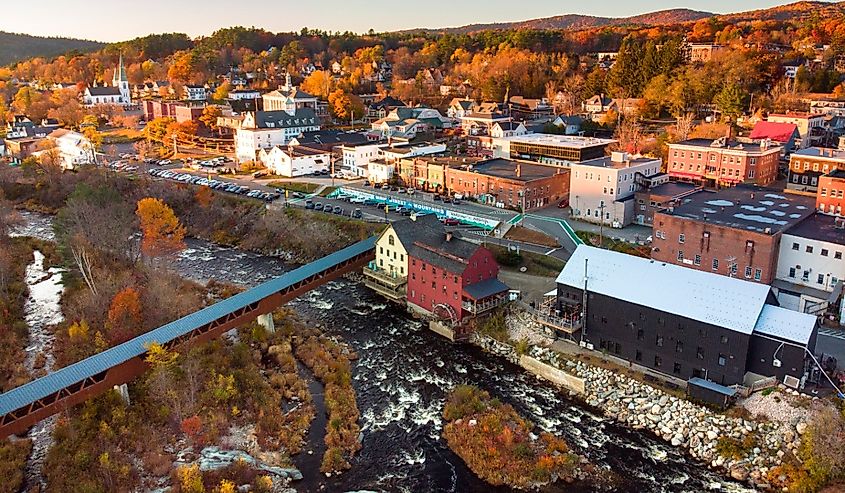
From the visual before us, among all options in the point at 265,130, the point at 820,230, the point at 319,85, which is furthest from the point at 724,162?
the point at 319,85

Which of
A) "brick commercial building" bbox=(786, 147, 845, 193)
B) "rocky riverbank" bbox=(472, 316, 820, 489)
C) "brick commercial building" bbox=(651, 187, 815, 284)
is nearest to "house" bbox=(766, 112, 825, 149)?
"brick commercial building" bbox=(786, 147, 845, 193)

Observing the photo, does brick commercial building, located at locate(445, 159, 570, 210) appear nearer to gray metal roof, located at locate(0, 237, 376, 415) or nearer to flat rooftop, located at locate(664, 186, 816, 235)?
flat rooftop, located at locate(664, 186, 816, 235)

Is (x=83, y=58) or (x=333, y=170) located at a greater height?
(x=83, y=58)

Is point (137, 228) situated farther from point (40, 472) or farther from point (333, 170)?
point (40, 472)

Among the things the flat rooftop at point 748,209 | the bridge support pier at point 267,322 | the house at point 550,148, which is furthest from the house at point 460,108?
the bridge support pier at point 267,322

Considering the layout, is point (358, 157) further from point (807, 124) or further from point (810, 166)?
point (807, 124)

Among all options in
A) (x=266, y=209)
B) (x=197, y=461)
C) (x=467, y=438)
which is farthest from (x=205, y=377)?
(x=266, y=209)

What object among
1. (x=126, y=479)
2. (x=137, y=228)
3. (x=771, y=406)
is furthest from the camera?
(x=137, y=228)
